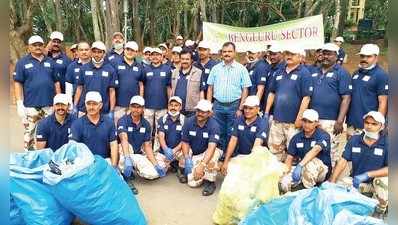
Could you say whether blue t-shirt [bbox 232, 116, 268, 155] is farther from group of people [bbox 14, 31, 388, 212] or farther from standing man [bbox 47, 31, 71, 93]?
standing man [bbox 47, 31, 71, 93]

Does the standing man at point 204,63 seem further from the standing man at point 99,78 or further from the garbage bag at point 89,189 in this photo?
the garbage bag at point 89,189

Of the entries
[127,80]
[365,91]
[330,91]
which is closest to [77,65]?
[127,80]

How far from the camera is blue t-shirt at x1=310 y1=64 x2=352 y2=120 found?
4955 mm

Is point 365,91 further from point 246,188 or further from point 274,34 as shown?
point 274,34

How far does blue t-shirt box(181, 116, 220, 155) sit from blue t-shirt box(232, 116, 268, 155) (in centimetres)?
24

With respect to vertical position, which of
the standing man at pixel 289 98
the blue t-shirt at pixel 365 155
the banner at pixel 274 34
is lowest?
the blue t-shirt at pixel 365 155

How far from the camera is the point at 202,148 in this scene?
202 inches

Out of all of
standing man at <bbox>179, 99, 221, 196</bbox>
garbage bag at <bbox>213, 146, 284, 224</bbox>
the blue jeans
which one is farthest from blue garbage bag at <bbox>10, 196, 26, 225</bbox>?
the blue jeans

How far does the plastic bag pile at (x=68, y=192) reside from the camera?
3.50 metres

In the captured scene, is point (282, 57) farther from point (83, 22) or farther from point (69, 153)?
point (83, 22)

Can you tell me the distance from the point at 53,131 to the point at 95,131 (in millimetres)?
478

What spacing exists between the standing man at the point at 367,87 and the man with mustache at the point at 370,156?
68 cm

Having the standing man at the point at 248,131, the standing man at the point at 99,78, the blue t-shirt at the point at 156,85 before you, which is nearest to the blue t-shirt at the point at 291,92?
the standing man at the point at 248,131

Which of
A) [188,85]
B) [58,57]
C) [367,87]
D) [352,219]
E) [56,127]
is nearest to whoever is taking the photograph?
[352,219]
